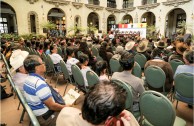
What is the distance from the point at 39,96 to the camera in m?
2.03

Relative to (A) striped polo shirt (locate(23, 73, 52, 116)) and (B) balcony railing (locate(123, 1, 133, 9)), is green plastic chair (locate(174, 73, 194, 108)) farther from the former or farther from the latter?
(B) balcony railing (locate(123, 1, 133, 9))

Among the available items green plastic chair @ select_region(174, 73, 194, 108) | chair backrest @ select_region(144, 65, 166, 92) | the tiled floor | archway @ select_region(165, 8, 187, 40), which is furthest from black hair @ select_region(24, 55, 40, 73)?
archway @ select_region(165, 8, 187, 40)

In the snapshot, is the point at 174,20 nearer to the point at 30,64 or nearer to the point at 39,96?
the point at 30,64

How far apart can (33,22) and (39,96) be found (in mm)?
17231

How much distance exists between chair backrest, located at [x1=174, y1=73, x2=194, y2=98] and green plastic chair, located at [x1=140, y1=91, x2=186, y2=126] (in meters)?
1.08

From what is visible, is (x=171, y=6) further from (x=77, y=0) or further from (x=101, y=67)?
(x=101, y=67)

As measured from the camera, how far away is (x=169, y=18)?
69.5ft

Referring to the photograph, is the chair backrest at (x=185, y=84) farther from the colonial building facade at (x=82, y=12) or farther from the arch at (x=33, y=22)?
the arch at (x=33, y=22)

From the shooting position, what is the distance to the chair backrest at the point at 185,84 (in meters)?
2.57

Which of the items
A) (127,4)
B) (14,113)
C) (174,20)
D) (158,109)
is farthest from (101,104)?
(127,4)

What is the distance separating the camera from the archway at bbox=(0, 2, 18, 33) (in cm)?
1537

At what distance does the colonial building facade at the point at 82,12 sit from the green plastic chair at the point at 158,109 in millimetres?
14840

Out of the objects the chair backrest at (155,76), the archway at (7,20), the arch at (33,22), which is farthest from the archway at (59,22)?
the chair backrest at (155,76)

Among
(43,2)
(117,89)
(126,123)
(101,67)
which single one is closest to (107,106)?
(117,89)
